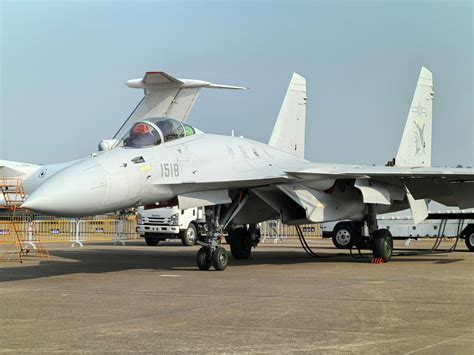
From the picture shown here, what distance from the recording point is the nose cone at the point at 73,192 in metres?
10.7

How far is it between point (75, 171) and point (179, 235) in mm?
16747

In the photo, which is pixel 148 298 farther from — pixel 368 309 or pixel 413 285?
pixel 413 285

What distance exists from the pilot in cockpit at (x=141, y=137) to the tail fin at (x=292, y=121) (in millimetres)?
7422

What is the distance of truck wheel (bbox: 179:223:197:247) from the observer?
2820 cm

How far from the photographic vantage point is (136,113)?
109ft

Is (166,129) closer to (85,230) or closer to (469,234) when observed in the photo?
(469,234)

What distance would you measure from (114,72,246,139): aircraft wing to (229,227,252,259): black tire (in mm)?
13572

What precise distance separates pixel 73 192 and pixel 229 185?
403 cm

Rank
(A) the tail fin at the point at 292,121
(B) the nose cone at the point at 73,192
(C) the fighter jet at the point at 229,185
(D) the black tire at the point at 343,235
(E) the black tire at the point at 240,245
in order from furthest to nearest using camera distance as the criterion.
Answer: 1. (D) the black tire at the point at 343,235
2. (A) the tail fin at the point at 292,121
3. (E) the black tire at the point at 240,245
4. (C) the fighter jet at the point at 229,185
5. (B) the nose cone at the point at 73,192

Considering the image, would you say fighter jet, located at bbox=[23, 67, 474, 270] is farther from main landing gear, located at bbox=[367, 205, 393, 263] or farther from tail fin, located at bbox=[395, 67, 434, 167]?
tail fin, located at bbox=[395, 67, 434, 167]

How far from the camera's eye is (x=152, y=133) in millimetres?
13523

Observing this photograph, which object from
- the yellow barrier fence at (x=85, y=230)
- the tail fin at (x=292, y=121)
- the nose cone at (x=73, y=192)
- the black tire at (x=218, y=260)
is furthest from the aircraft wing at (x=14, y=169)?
the nose cone at (x=73, y=192)

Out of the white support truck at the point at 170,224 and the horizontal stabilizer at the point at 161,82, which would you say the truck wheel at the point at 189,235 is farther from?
the horizontal stabilizer at the point at 161,82

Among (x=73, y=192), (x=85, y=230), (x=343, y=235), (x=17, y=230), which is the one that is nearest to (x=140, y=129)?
(x=73, y=192)
